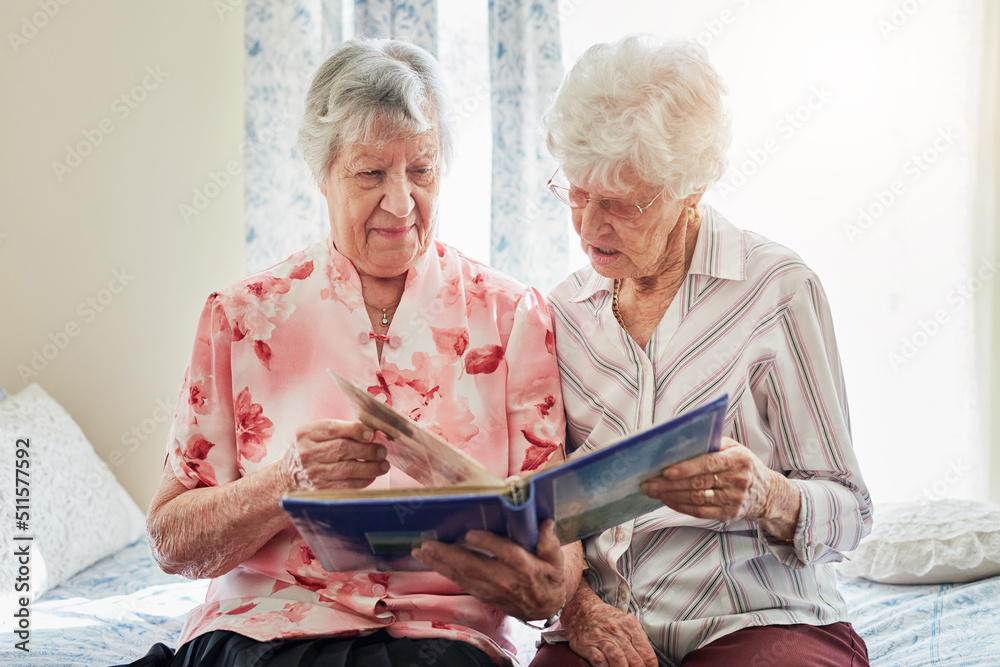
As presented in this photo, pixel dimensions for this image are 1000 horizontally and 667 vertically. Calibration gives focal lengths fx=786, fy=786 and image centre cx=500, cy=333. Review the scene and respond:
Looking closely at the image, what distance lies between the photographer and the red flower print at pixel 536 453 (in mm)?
1255

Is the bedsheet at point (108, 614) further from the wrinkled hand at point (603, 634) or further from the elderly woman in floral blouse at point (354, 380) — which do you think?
the wrinkled hand at point (603, 634)

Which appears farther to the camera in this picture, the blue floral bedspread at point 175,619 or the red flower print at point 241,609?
the blue floral bedspread at point 175,619

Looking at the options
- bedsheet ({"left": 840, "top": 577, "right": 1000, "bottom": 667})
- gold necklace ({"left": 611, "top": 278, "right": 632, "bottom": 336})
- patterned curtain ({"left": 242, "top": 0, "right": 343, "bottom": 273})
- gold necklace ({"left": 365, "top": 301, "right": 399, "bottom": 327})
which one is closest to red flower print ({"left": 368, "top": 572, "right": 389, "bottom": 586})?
gold necklace ({"left": 365, "top": 301, "right": 399, "bottom": 327})

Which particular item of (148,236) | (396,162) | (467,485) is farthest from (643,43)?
(148,236)

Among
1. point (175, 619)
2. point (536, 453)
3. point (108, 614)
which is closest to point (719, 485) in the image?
point (536, 453)

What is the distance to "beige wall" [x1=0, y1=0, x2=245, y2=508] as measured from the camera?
88.7 inches

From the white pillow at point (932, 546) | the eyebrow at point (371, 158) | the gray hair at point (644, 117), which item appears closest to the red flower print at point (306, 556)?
the eyebrow at point (371, 158)

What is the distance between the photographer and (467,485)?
2.73 feet

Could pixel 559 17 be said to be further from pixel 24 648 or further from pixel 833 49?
pixel 24 648

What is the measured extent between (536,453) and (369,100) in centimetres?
61

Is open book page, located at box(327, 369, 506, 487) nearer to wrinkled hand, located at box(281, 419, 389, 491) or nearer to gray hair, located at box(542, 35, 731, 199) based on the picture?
wrinkled hand, located at box(281, 419, 389, 491)

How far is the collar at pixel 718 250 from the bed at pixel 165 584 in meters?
0.74

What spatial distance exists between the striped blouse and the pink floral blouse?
0.51 feet

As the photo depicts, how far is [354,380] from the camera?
1.26m
